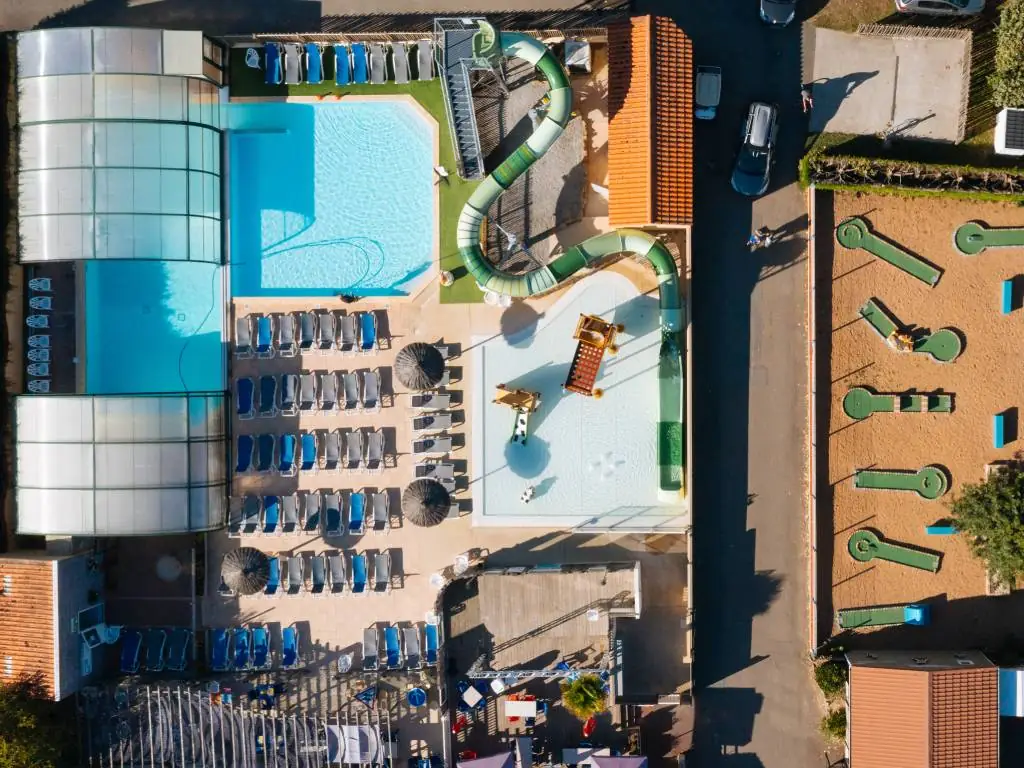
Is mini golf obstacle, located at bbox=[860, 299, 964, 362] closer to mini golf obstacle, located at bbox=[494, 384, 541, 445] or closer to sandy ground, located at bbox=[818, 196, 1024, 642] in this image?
sandy ground, located at bbox=[818, 196, 1024, 642]

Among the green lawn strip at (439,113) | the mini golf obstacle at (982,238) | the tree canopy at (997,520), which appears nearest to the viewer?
the tree canopy at (997,520)

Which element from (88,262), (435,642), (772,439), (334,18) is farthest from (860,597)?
(88,262)

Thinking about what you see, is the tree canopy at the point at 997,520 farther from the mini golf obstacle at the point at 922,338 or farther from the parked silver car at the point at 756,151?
the parked silver car at the point at 756,151

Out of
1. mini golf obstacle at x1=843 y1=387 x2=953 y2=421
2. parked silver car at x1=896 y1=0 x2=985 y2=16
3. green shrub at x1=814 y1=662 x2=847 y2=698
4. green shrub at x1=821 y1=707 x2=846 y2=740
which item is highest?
parked silver car at x1=896 y1=0 x2=985 y2=16

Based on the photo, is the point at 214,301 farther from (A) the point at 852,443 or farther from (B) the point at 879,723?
(B) the point at 879,723

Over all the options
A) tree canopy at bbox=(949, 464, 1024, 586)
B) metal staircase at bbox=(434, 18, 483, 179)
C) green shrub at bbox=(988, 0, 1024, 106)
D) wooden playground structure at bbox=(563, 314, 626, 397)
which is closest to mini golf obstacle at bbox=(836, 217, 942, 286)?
green shrub at bbox=(988, 0, 1024, 106)

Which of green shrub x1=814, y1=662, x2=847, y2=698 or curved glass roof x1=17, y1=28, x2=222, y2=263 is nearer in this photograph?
curved glass roof x1=17, y1=28, x2=222, y2=263

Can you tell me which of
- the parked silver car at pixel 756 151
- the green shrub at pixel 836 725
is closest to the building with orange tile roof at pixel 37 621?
the green shrub at pixel 836 725
